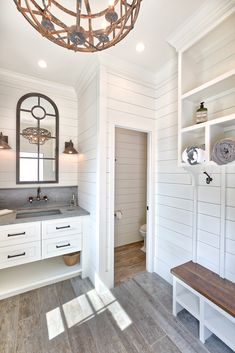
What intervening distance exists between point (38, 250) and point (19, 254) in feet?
0.63

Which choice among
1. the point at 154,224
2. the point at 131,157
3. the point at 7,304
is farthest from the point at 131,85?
the point at 7,304

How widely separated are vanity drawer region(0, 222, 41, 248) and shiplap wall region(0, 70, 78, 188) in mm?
783

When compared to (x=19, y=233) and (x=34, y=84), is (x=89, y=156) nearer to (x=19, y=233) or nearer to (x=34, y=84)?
(x=19, y=233)

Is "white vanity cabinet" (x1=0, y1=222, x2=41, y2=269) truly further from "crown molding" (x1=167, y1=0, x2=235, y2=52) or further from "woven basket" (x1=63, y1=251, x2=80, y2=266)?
"crown molding" (x1=167, y1=0, x2=235, y2=52)

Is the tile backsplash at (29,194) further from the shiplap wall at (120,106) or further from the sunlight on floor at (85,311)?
the sunlight on floor at (85,311)

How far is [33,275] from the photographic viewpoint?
7.18 ft

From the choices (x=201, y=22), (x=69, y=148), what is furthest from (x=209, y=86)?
(x=69, y=148)

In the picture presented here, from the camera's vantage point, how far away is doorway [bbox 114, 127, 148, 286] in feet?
10.4

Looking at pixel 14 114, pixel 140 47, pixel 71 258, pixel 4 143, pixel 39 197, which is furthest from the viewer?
pixel 39 197

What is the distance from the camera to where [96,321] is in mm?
1631

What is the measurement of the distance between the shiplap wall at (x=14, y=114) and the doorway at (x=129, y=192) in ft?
2.66

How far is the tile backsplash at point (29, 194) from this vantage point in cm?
241

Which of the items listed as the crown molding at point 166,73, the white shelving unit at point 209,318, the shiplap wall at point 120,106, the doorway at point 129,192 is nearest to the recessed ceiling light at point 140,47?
the shiplap wall at point 120,106

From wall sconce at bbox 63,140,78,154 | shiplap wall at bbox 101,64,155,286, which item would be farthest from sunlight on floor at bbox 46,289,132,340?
wall sconce at bbox 63,140,78,154
